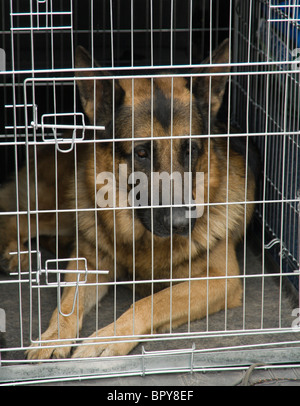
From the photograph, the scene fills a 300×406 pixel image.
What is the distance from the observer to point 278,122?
337 cm

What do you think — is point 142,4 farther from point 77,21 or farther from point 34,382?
point 34,382

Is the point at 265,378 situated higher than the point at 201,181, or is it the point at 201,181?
the point at 201,181

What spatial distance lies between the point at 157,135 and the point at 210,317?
3.15 ft

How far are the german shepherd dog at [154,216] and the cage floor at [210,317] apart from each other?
6cm

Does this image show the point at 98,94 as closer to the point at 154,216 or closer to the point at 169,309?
the point at 154,216

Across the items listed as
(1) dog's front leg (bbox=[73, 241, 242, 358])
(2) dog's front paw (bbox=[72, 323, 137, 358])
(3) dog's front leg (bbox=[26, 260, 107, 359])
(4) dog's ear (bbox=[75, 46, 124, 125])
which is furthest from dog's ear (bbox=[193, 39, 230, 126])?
(2) dog's front paw (bbox=[72, 323, 137, 358])

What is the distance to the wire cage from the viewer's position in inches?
97.2

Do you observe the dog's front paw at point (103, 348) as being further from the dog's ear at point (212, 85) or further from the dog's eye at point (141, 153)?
the dog's ear at point (212, 85)

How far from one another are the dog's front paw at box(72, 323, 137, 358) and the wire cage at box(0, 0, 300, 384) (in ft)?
0.06

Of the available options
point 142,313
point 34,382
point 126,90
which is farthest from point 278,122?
point 34,382

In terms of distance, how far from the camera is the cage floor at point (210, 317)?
2.76 metres

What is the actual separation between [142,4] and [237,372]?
2561 mm

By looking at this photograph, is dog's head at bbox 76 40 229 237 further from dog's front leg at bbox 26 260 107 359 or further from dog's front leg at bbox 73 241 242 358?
dog's front leg at bbox 26 260 107 359

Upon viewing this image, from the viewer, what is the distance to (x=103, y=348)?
8.68ft
